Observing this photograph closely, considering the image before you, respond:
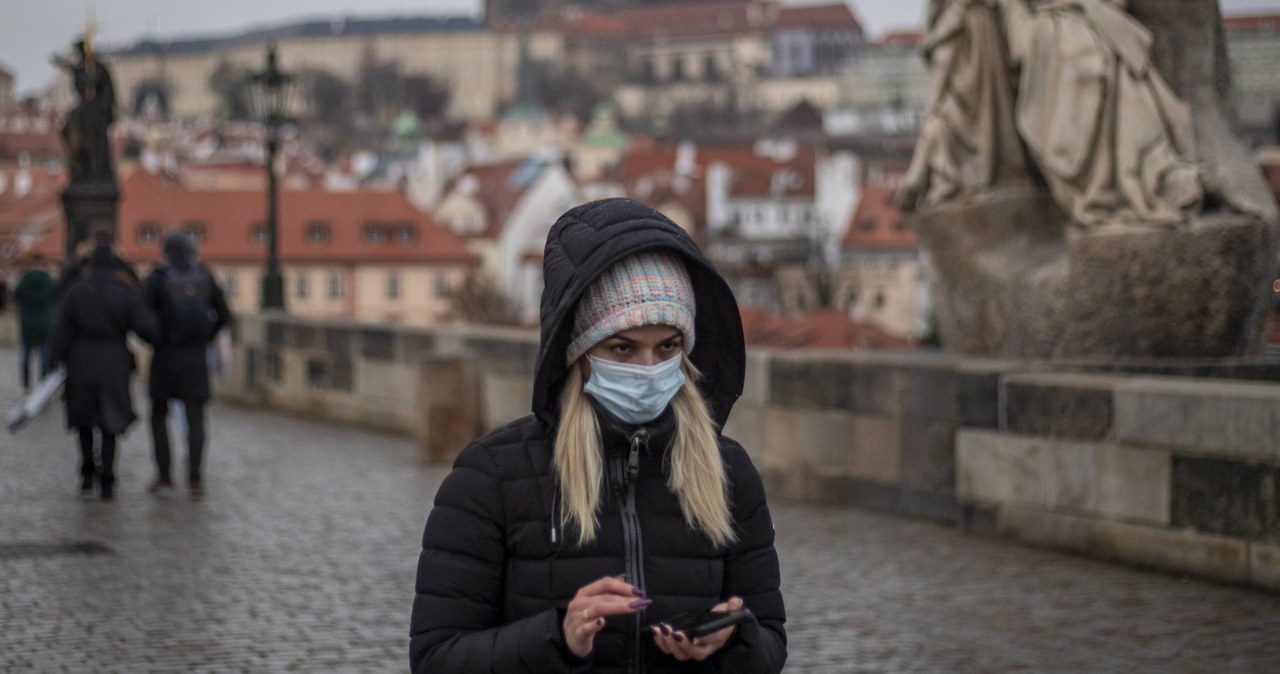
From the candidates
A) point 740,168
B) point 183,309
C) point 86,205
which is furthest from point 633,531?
point 740,168

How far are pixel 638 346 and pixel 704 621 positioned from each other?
1.42 ft

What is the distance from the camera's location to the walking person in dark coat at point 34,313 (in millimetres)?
19297

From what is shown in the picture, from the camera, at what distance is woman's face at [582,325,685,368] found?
3.22 metres

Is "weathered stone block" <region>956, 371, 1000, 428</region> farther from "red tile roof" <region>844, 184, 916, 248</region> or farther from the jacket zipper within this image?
"red tile roof" <region>844, 184, 916, 248</region>

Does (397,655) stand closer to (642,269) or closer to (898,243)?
(642,269)

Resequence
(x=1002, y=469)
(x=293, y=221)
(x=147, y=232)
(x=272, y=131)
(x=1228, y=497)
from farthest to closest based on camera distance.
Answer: (x=293, y=221)
(x=147, y=232)
(x=272, y=131)
(x=1002, y=469)
(x=1228, y=497)

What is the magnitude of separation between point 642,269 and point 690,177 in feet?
369

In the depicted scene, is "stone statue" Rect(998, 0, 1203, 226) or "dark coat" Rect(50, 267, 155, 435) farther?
"dark coat" Rect(50, 267, 155, 435)

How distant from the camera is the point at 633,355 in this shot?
322 cm

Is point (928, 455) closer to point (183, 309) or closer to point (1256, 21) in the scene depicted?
point (183, 309)

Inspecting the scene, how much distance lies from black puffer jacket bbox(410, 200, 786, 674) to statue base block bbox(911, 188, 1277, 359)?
6.49 metres

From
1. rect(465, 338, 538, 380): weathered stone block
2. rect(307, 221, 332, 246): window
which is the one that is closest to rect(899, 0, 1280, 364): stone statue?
rect(465, 338, 538, 380): weathered stone block

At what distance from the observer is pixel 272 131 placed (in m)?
22.8

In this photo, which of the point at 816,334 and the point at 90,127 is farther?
the point at 816,334
